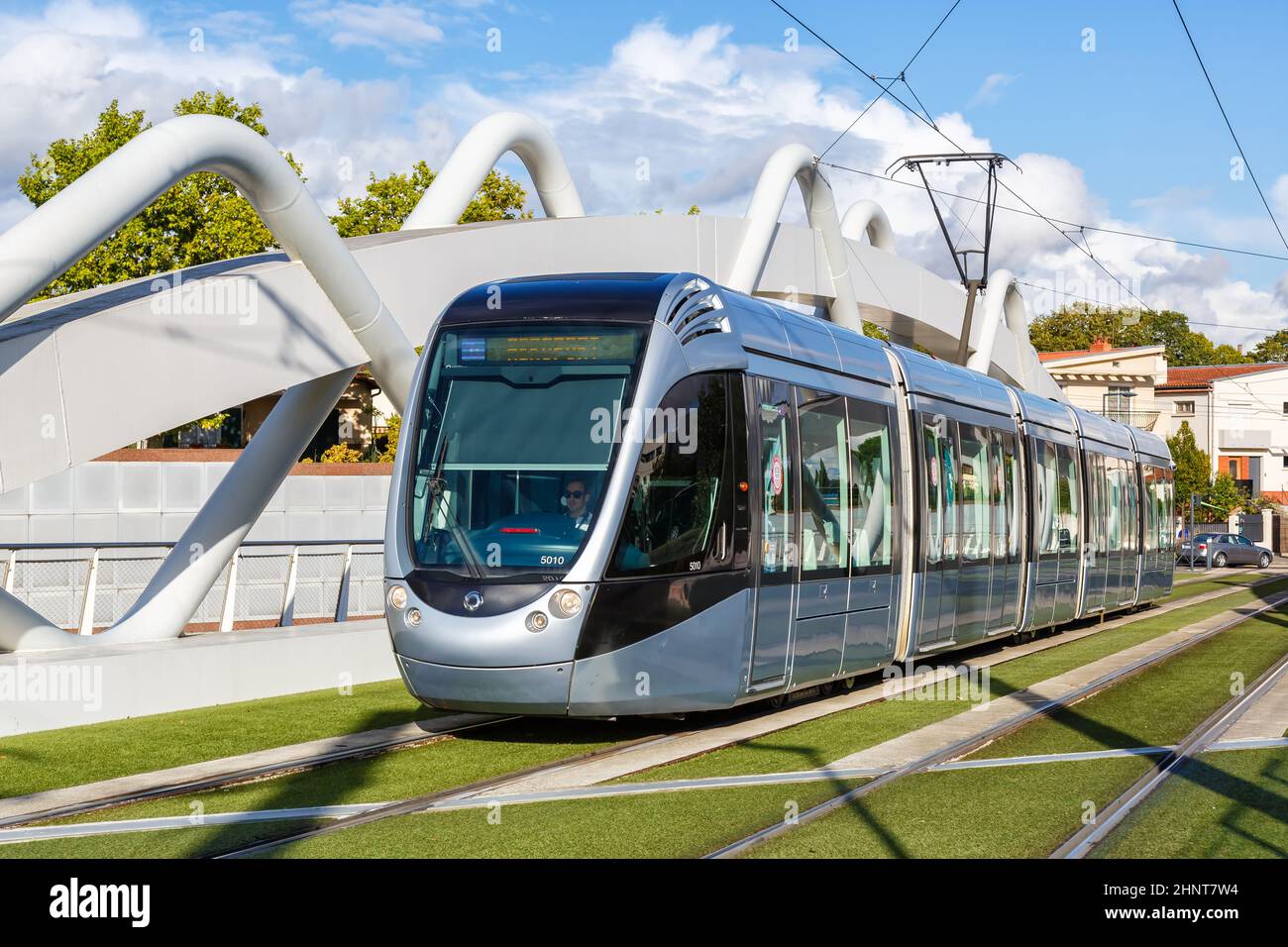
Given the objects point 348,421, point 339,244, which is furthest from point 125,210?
point 348,421

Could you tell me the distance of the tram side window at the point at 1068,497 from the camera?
870 inches

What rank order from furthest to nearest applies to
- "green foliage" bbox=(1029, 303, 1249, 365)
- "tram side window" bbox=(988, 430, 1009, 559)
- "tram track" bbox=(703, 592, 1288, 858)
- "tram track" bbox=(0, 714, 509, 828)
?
"green foliage" bbox=(1029, 303, 1249, 365)
"tram side window" bbox=(988, 430, 1009, 559)
"tram track" bbox=(0, 714, 509, 828)
"tram track" bbox=(703, 592, 1288, 858)

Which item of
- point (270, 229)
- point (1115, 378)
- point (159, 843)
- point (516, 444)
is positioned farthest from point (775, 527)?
point (1115, 378)

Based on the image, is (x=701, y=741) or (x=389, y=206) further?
(x=389, y=206)

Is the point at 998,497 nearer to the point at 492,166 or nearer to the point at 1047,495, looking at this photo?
the point at 1047,495

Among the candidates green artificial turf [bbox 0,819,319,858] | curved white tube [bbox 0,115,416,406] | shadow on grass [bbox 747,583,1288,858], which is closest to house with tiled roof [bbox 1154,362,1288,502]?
curved white tube [bbox 0,115,416,406]

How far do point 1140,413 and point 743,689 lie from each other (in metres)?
81.1

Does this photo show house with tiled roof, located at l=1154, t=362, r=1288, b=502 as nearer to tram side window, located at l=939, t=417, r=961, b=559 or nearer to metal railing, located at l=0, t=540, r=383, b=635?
metal railing, located at l=0, t=540, r=383, b=635

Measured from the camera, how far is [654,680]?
10.8m

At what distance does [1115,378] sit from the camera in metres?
85.8

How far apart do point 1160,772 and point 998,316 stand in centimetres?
2720

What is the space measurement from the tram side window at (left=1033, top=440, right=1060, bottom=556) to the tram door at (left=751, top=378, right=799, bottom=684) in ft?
29.5

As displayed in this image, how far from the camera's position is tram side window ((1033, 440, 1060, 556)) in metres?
20.7
